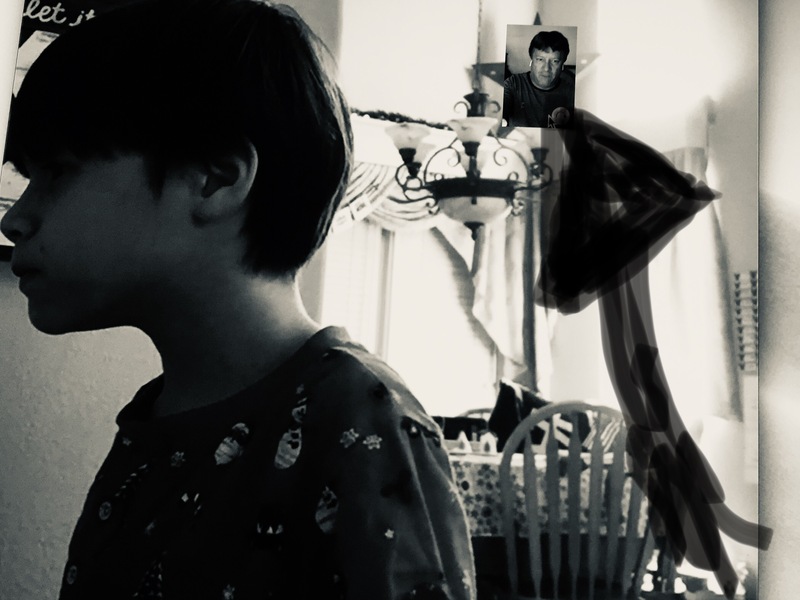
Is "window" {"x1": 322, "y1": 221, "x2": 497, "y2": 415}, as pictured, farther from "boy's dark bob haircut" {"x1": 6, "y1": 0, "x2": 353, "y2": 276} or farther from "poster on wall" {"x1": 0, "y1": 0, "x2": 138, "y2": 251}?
"poster on wall" {"x1": 0, "y1": 0, "x2": 138, "y2": 251}

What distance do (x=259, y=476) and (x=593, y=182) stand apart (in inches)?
25.7

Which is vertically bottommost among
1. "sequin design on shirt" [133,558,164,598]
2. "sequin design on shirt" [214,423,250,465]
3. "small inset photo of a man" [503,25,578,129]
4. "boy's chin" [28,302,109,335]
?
"sequin design on shirt" [133,558,164,598]

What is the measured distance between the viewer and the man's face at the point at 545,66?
112cm

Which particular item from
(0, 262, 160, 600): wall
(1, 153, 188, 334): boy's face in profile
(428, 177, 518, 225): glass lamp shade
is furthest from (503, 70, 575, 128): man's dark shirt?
(0, 262, 160, 600): wall

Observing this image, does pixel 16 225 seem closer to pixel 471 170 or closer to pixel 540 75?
pixel 471 170

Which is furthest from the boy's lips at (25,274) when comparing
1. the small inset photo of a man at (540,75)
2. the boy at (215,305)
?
the small inset photo of a man at (540,75)

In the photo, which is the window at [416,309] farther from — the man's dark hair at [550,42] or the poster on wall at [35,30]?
the poster on wall at [35,30]

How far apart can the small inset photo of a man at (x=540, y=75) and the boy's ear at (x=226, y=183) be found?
41 cm

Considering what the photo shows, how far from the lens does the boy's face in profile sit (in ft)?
3.07

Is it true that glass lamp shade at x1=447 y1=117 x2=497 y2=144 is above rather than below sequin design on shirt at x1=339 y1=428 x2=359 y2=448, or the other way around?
above

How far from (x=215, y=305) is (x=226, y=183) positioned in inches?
6.2

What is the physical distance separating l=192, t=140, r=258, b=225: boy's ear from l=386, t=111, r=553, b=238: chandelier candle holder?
22 centimetres

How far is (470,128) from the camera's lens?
109 cm

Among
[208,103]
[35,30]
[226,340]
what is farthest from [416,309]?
[35,30]
